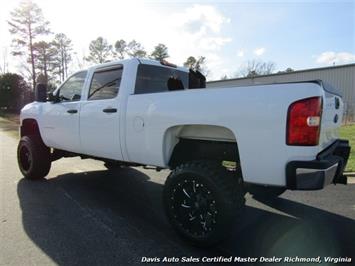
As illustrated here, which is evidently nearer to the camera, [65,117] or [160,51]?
[65,117]

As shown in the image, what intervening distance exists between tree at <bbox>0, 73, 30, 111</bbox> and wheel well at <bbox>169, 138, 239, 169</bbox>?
46.0 meters

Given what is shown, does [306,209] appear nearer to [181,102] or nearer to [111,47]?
[181,102]

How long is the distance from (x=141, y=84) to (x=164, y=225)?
1.95 meters

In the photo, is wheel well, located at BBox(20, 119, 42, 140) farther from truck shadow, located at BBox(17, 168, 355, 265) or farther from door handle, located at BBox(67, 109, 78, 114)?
door handle, located at BBox(67, 109, 78, 114)

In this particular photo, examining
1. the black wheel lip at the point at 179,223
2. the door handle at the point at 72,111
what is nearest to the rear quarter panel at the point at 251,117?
the black wheel lip at the point at 179,223

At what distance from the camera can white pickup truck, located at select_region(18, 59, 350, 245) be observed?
2986 mm

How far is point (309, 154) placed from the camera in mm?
2990

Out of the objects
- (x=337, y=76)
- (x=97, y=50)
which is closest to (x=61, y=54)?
(x=97, y=50)

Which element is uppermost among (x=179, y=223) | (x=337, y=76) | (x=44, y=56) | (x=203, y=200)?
(x=44, y=56)

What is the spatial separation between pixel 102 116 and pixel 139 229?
1.66 meters

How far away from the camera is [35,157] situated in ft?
21.6

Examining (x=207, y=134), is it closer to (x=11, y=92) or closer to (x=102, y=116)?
(x=102, y=116)

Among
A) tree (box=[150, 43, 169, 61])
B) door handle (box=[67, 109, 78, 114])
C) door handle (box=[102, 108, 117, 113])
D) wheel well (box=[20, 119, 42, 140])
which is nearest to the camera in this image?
door handle (box=[102, 108, 117, 113])

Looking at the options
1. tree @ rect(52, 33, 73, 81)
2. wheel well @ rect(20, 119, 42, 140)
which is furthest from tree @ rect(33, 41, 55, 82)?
wheel well @ rect(20, 119, 42, 140)
